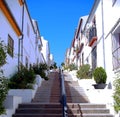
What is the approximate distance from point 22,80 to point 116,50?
17.1ft

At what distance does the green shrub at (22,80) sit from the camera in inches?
596

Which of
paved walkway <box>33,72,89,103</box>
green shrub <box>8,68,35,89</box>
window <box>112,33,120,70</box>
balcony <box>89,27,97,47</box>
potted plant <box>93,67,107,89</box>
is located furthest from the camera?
balcony <box>89,27,97,47</box>

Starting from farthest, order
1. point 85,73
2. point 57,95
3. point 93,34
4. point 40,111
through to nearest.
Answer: point 85,73
point 93,34
point 57,95
point 40,111

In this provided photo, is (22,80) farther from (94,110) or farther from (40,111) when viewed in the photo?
(94,110)

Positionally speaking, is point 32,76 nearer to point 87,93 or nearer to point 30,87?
point 30,87

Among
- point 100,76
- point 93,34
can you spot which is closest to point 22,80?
point 100,76

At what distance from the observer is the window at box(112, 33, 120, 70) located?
48.5ft

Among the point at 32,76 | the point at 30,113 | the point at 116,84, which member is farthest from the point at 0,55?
the point at 32,76

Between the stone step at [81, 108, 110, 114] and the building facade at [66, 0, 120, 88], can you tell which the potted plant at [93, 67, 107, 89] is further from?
the stone step at [81, 108, 110, 114]

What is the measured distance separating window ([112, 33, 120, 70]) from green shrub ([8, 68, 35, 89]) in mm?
4627

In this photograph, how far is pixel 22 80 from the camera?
15547 millimetres

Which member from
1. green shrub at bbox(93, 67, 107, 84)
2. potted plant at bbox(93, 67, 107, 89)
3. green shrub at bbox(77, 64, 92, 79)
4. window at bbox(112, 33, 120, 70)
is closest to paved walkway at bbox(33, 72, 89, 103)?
potted plant at bbox(93, 67, 107, 89)

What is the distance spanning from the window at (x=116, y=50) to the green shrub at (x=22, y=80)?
4.63m

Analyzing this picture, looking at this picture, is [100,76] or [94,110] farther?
[100,76]
